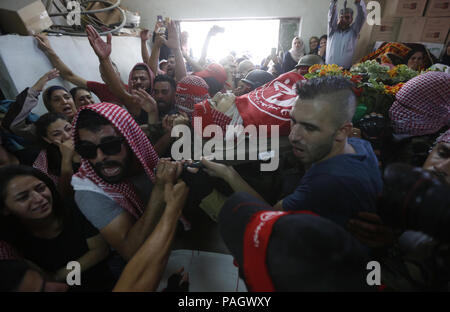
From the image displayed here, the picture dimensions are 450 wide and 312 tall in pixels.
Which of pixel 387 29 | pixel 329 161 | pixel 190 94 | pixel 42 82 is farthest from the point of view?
pixel 387 29

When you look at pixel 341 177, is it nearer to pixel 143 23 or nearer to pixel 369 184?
pixel 369 184

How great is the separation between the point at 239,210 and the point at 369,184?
68 cm

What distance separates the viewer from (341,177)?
3.16 feet

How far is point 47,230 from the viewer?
135 cm

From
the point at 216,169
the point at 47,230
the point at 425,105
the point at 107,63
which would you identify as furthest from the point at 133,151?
the point at 425,105

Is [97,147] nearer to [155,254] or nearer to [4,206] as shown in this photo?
[4,206]

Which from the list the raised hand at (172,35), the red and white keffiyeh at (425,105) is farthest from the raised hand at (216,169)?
the raised hand at (172,35)

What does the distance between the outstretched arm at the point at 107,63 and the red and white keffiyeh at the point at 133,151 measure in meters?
1.28

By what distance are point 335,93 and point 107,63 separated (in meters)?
2.54

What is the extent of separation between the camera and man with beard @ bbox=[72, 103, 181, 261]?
1.23m

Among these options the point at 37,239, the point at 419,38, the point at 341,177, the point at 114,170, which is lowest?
the point at 37,239

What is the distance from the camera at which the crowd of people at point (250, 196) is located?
1.93 ft

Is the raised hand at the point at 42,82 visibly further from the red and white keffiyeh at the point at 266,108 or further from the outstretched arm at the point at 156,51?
the red and white keffiyeh at the point at 266,108
